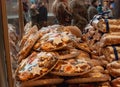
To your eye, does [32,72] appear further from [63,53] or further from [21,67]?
[63,53]

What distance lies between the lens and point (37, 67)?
5.23 ft

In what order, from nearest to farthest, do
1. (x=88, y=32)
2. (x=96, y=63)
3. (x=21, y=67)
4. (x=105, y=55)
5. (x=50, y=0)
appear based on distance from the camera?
(x=21, y=67) < (x=96, y=63) < (x=105, y=55) < (x=88, y=32) < (x=50, y=0)

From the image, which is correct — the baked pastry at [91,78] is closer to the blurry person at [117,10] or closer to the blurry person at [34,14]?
the blurry person at [117,10]

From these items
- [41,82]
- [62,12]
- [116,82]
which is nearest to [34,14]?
[62,12]

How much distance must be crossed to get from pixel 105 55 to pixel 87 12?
3.01 meters

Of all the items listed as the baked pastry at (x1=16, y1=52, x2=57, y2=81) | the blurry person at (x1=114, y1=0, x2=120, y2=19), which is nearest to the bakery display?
the baked pastry at (x1=16, y1=52, x2=57, y2=81)

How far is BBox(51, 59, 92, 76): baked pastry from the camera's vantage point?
158 centimetres

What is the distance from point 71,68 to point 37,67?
0.71 ft

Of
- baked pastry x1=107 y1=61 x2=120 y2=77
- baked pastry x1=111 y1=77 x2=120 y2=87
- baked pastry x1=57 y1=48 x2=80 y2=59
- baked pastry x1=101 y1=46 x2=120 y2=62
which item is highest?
baked pastry x1=57 y1=48 x2=80 y2=59

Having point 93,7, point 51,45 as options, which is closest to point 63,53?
point 51,45

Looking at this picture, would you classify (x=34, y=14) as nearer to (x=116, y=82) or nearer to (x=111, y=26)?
(x=111, y=26)

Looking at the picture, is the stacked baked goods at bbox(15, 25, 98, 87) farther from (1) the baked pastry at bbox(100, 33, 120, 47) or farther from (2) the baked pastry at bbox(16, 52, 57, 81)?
(1) the baked pastry at bbox(100, 33, 120, 47)

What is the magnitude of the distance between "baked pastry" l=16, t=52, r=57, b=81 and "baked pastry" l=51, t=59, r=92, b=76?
0.05 metres

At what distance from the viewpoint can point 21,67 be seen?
1.70 meters
